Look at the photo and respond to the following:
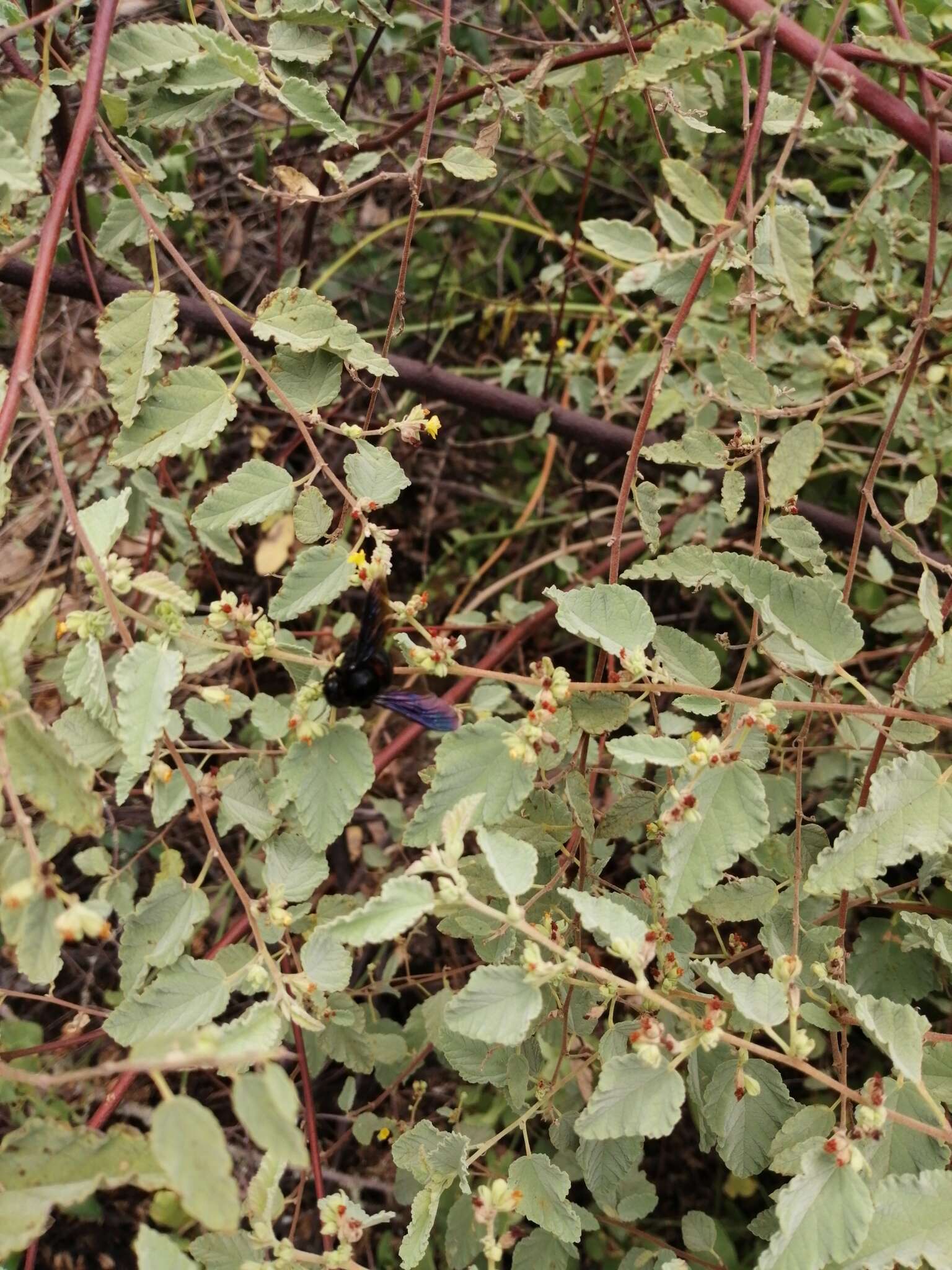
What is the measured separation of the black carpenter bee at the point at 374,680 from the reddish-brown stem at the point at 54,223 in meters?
0.37

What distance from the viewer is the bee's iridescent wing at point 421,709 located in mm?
956

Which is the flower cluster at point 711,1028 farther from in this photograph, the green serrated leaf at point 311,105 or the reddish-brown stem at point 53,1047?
the green serrated leaf at point 311,105

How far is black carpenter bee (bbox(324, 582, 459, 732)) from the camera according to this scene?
0.93 meters

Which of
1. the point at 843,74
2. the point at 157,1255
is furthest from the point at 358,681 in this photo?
the point at 843,74

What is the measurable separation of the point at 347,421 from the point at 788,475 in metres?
1.23

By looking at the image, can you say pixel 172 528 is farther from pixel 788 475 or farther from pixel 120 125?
pixel 788 475

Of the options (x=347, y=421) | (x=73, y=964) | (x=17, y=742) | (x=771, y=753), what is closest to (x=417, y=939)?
(x=73, y=964)

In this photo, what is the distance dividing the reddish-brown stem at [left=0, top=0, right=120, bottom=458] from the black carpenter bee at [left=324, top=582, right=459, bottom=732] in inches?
14.6

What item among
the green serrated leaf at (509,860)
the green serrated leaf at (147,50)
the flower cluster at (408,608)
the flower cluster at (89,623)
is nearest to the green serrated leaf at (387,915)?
the green serrated leaf at (509,860)

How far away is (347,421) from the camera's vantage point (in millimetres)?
2168

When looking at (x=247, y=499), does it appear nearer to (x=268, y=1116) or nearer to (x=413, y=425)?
(x=413, y=425)

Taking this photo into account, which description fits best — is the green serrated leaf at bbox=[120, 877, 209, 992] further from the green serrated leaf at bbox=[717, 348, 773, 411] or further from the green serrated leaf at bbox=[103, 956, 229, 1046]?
the green serrated leaf at bbox=[717, 348, 773, 411]

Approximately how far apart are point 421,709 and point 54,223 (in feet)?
2.08

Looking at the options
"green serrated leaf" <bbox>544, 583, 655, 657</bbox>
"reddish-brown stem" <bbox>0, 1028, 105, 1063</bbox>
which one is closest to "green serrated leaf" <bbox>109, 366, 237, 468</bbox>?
"green serrated leaf" <bbox>544, 583, 655, 657</bbox>
